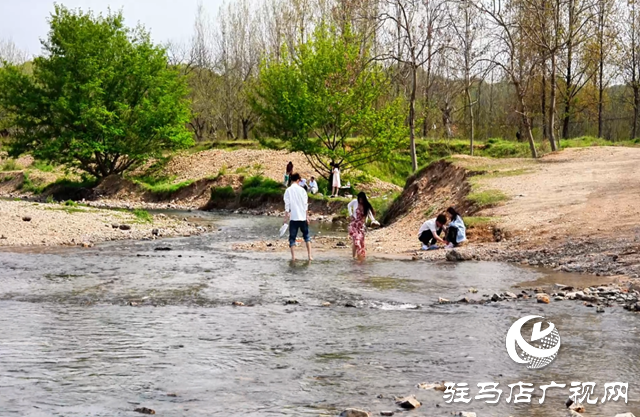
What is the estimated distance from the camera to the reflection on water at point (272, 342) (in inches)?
309

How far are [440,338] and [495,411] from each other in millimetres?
2914

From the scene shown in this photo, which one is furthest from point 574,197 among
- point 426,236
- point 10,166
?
point 10,166

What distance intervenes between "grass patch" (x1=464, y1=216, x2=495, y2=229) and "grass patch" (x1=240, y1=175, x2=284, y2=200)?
2200 cm

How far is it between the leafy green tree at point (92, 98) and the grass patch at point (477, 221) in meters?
32.7

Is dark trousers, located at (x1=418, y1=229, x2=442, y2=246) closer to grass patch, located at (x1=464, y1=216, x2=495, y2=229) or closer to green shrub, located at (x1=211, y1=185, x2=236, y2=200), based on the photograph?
grass patch, located at (x1=464, y1=216, x2=495, y2=229)

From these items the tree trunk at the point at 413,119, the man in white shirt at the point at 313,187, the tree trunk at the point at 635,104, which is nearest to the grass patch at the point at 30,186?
the man in white shirt at the point at 313,187

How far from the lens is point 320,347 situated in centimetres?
995

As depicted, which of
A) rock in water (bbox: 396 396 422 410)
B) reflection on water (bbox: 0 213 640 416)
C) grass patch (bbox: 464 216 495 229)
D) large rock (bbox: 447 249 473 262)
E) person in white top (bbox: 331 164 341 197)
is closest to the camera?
rock in water (bbox: 396 396 422 410)

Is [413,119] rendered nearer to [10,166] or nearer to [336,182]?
[336,182]

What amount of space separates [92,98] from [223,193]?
11627 millimetres

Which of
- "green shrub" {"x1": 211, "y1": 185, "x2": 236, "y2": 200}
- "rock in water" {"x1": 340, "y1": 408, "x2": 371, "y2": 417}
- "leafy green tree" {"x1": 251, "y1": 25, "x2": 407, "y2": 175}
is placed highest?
"leafy green tree" {"x1": 251, "y1": 25, "x2": 407, "y2": 175}

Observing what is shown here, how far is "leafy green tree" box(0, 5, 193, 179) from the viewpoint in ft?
163

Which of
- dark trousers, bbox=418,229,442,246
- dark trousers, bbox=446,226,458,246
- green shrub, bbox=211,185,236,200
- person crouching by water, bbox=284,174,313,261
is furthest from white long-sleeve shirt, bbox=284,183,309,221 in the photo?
green shrub, bbox=211,185,236,200

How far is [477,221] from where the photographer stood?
856 inches
